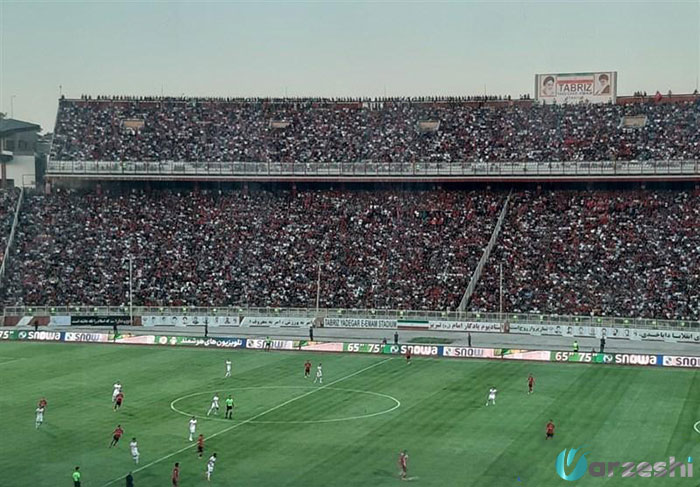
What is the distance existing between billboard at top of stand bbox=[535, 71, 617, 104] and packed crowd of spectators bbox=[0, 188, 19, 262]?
183 ft

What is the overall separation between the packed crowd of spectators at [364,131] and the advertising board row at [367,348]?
1253 inches

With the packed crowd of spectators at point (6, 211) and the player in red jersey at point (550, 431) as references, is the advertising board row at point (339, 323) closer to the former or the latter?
the packed crowd of spectators at point (6, 211)

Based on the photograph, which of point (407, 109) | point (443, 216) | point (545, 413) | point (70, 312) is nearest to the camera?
point (545, 413)

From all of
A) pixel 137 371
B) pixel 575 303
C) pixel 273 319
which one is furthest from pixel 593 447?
pixel 273 319

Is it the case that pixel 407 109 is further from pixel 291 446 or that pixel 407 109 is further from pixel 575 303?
pixel 291 446

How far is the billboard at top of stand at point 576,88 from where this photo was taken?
11288 cm

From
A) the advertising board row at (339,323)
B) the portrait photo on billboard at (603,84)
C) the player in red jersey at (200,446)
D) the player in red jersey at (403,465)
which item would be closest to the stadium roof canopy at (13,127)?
the advertising board row at (339,323)

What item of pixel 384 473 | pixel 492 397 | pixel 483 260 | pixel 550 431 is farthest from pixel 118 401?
pixel 483 260

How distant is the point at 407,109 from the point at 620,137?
2333 cm

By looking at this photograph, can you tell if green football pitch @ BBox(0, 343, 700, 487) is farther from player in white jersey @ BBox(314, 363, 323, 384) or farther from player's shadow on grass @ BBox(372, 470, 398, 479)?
player in white jersey @ BBox(314, 363, 323, 384)

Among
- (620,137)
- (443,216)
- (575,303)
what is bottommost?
(575,303)

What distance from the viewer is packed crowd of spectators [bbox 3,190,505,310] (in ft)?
319

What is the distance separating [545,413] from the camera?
186 feet

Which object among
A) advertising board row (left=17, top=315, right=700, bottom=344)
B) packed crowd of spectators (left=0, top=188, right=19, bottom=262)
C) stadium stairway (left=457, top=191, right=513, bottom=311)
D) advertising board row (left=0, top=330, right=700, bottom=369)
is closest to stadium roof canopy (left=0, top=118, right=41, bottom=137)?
packed crowd of spectators (left=0, top=188, right=19, bottom=262)
